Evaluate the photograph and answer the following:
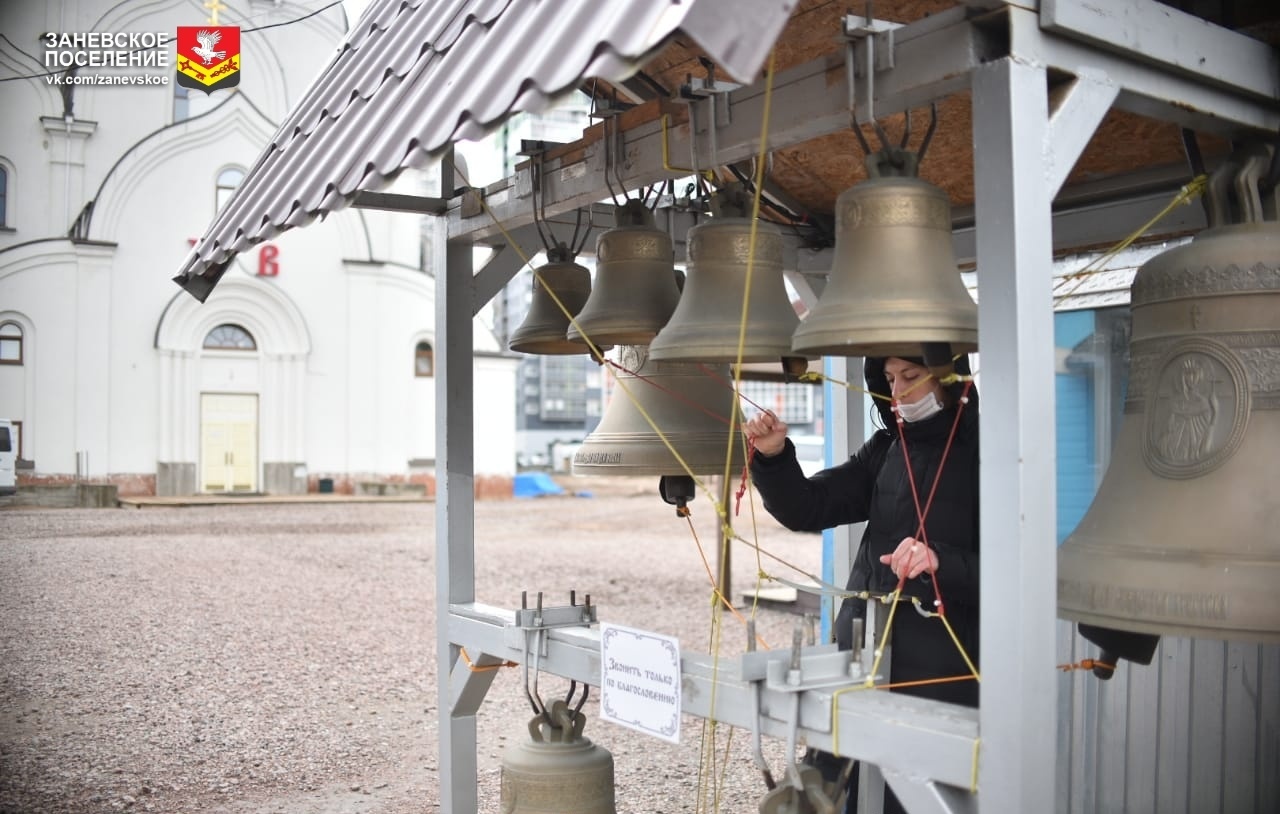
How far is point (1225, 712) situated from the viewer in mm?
3789

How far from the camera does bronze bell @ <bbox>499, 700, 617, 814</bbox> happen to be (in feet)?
10.2

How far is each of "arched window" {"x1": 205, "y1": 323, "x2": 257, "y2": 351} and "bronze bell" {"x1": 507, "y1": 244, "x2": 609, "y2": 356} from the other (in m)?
24.0

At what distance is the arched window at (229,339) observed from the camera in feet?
85.7

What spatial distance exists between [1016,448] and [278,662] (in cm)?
809

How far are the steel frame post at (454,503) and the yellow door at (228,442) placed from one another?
23.4m

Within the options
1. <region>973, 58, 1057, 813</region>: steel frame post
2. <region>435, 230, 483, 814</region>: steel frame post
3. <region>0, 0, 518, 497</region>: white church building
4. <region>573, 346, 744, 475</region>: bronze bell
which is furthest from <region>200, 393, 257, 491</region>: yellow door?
<region>973, 58, 1057, 813</region>: steel frame post

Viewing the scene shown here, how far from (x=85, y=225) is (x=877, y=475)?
2509 cm

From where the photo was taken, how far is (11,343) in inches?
939

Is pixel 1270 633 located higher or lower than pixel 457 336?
lower

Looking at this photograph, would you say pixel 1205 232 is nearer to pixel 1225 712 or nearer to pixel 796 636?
pixel 796 636

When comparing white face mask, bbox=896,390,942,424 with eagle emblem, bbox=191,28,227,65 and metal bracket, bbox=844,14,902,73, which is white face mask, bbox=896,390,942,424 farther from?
eagle emblem, bbox=191,28,227,65

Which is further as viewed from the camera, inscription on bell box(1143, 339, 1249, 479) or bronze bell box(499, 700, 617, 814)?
bronze bell box(499, 700, 617, 814)

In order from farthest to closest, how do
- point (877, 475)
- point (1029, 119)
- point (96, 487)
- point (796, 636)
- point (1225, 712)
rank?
1. point (96, 487)
2. point (1225, 712)
3. point (877, 475)
4. point (796, 636)
5. point (1029, 119)

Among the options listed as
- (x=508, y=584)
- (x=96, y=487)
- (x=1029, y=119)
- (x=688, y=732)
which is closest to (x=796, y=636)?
(x=1029, y=119)
